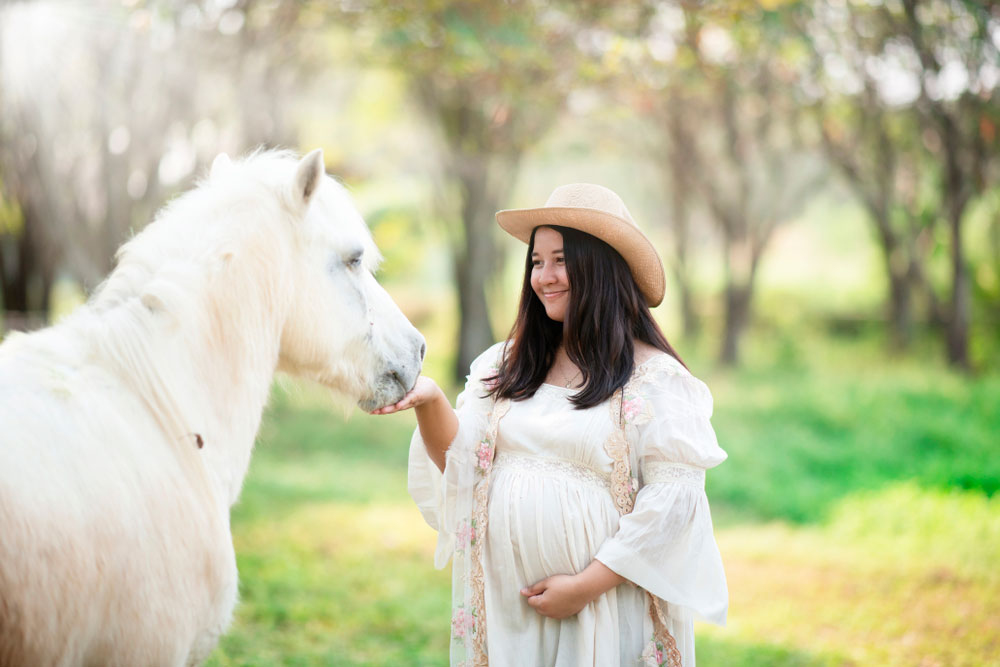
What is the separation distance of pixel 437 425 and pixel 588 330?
54 cm

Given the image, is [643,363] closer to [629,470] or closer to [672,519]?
[629,470]

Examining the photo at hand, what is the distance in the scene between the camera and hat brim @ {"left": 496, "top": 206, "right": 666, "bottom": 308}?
234 cm

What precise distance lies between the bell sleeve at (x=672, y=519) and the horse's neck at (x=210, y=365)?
3.31 ft

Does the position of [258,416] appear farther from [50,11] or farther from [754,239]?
[754,239]

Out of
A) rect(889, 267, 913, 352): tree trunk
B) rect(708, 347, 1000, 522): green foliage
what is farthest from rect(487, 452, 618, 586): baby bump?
rect(889, 267, 913, 352): tree trunk

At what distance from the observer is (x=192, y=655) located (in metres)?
1.87

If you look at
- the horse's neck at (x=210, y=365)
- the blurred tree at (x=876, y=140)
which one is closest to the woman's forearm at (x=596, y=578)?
the horse's neck at (x=210, y=365)

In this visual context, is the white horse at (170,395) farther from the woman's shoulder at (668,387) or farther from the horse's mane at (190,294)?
the woman's shoulder at (668,387)

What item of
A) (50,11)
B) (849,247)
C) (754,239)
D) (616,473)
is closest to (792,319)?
(754,239)

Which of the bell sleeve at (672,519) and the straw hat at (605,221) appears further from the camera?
the straw hat at (605,221)

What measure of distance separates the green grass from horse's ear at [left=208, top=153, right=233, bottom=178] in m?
0.64

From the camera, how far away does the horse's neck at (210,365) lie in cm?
182

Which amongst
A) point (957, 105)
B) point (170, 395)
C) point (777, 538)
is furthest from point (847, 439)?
point (170, 395)

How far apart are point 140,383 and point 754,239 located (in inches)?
580
